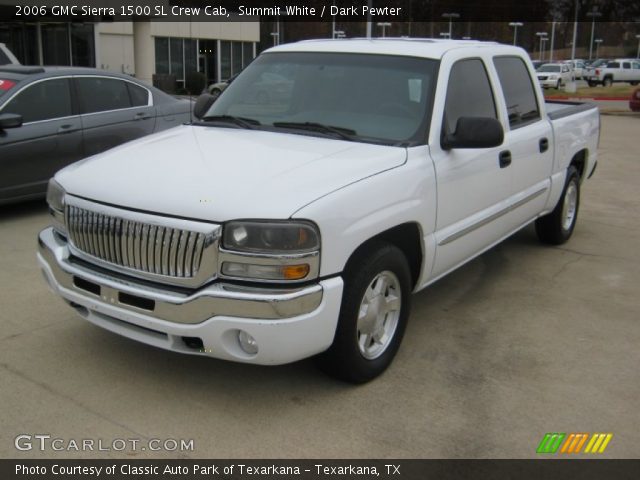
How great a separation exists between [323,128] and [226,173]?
987 mm

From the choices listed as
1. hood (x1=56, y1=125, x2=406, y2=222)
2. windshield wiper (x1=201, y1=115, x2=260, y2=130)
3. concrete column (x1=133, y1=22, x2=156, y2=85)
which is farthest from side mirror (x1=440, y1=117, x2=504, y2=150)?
concrete column (x1=133, y1=22, x2=156, y2=85)

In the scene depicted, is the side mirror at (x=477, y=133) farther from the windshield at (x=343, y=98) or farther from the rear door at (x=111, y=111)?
the rear door at (x=111, y=111)

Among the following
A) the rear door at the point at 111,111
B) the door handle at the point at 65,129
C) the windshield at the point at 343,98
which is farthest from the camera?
the rear door at the point at 111,111

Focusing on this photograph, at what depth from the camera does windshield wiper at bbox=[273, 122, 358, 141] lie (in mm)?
4281

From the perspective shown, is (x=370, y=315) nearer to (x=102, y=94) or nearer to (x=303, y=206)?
(x=303, y=206)

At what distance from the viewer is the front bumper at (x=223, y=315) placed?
3262mm

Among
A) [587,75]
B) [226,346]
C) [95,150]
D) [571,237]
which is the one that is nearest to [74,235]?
[226,346]

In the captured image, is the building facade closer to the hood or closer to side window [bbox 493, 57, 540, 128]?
side window [bbox 493, 57, 540, 128]

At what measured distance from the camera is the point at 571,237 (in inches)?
293

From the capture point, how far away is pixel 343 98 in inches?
179

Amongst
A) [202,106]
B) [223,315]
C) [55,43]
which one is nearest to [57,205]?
[223,315]

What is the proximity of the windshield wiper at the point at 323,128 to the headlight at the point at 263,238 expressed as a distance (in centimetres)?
117
